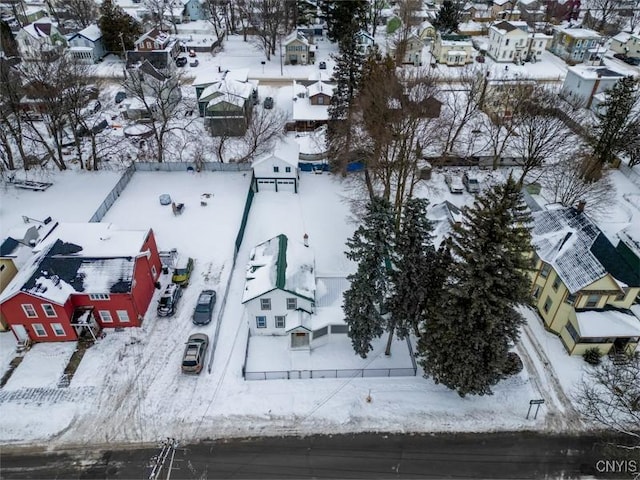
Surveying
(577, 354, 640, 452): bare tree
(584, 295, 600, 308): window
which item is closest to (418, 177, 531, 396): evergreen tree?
(577, 354, 640, 452): bare tree

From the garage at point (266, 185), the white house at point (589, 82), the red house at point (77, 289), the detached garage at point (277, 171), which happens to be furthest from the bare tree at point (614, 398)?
the white house at point (589, 82)

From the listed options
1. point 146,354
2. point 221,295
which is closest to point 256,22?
point 221,295

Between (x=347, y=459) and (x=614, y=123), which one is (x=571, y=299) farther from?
(x=614, y=123)

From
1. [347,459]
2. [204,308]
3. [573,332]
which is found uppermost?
[573,332]

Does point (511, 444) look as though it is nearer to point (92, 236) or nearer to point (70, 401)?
point (70, 401)

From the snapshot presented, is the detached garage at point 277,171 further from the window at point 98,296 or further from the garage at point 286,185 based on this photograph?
the window at point 98,296

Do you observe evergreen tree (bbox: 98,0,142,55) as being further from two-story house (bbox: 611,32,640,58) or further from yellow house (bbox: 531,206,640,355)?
two-story house (bbox: 611,32,640,58)

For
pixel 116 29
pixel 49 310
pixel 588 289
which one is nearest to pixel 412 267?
pixel 588 289
